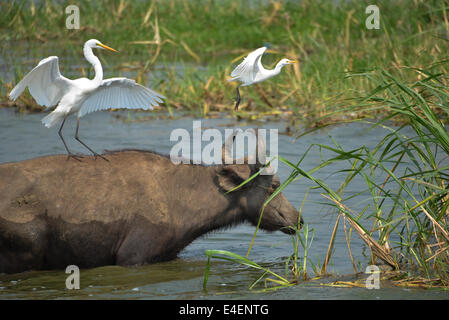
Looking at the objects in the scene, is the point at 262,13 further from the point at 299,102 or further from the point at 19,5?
the point at 299,102

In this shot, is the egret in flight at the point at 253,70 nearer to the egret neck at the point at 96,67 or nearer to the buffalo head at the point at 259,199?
the buffalo head at the point at 259,199

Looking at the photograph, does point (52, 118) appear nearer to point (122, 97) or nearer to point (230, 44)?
point (122, 97)

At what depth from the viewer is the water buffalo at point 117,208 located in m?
6.45

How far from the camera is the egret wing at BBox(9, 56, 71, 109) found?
6473 millimetres

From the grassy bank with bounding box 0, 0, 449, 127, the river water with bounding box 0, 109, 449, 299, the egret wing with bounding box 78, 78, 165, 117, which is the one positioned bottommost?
the river water with bounding box 0, 109, 449, 299

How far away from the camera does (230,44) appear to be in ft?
57.4

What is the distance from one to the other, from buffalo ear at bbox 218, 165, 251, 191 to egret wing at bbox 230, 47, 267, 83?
75 centimetres

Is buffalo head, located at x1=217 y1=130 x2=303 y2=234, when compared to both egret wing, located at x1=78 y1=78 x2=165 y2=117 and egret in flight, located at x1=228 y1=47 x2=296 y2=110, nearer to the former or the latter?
egret in flight, located at x1=228 y1=47 x2=296 y2=110

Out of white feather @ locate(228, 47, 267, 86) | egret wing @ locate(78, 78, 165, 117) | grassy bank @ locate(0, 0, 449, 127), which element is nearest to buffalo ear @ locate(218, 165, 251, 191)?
white feather @ locate(228, 47, 267, 86)

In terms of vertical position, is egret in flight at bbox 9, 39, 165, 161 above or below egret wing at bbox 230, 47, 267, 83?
below

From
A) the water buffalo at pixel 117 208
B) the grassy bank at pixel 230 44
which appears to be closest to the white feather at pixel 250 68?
the water buffalo at pixel 117 208

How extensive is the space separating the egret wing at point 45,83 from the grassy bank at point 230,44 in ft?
12.1

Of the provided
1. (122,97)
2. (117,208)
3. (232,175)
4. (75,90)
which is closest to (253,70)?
(232,175)

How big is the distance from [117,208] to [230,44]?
11.3 meters
